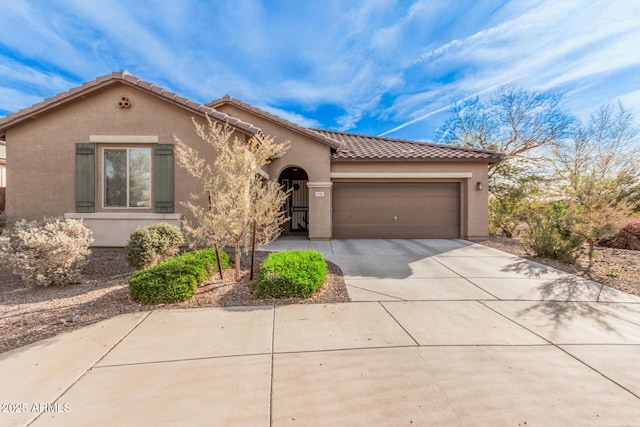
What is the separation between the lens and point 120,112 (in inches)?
306

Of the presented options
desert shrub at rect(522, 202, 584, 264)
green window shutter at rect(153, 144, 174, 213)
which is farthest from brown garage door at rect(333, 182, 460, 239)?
green window shutter at rect(153, 144, 174, 213)

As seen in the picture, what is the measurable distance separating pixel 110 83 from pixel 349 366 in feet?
30.4

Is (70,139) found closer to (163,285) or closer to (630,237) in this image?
(163,285)

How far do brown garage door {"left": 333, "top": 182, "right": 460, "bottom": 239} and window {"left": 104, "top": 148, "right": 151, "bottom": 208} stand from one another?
6268 mm

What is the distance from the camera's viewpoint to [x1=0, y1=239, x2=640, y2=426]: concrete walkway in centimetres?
220

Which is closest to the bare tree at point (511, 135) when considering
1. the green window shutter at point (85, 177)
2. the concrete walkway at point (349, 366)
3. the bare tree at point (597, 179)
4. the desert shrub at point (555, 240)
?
the bare tree at point (597, 179)

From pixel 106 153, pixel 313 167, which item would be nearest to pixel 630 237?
pixel 313 167

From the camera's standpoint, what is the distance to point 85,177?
770 centimetres

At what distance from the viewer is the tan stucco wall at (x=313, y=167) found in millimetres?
10305

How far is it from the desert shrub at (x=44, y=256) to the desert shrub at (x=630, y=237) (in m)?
16.9

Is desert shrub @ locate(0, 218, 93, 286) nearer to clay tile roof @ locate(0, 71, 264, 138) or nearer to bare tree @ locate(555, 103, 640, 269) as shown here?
clay tile roof @ locate(0, 71, 264, 138)

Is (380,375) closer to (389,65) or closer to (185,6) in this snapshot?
(185,6)

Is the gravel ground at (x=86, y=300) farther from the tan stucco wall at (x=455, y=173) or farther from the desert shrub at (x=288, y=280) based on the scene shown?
the tan stucco wall at (x=455, y=173)

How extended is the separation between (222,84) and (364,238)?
9.24m
